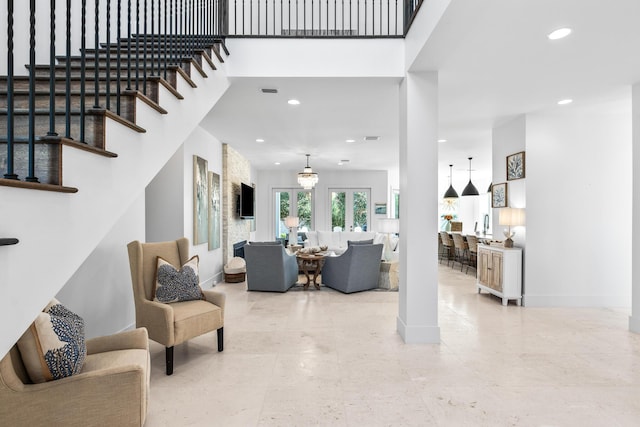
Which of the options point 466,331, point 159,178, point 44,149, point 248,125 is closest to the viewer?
point 44,149

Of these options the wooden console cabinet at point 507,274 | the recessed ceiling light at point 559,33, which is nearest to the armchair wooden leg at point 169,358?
the recessed ceiling light at point 559,33

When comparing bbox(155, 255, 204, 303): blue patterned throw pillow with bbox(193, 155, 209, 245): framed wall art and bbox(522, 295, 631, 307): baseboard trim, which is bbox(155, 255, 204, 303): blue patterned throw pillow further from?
bbox(522, 295, 631, 307): baseboard trim

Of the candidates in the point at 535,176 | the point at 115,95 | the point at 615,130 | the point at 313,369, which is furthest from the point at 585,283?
the point at 115,95

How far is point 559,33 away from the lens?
2.74m

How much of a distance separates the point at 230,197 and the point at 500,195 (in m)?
4.97

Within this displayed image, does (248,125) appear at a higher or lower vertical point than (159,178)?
higher

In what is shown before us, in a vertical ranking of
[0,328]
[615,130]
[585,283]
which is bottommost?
[585,283]

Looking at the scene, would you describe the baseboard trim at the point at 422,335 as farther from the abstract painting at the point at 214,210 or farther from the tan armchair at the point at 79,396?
the abstract painting at the point at 214,210

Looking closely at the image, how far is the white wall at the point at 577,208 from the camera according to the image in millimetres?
5043

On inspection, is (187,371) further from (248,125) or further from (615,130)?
(615,130)

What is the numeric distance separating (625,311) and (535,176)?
209 centimetres

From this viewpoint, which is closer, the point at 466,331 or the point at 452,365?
the point at 452,365

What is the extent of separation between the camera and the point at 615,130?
5.05m

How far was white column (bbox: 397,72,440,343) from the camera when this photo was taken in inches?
139
